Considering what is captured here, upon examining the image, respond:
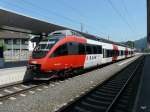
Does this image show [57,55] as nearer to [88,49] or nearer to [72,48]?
[72,48]

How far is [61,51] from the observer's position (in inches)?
681

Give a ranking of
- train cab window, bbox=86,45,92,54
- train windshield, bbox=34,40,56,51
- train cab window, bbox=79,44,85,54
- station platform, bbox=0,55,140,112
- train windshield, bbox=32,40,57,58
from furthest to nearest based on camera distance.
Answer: train cab window, bbox=86,45,92,54, train cab window, bbox=79,44,85,54, train windshield, bbox=34,40,56,51, train windshield, bbox=32,40,57,58, station platform, bbox=0,55,140,112

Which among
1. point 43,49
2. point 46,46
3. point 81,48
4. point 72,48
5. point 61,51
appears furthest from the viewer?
point 81,48

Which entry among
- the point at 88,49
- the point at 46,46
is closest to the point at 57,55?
the point at 46,46

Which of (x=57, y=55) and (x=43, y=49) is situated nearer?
(x=43, y=49)

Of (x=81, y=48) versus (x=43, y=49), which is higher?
(x=81, y=48)

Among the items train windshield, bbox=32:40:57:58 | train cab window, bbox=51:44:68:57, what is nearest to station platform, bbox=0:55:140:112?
train windshield, bbox=32:40:57:58

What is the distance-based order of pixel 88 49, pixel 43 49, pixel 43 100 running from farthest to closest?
pixel 88 49 → pixel 43 49 → pixel 43 100

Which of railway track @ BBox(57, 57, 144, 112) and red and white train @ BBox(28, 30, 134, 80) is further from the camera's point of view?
red and white train @ BBox(28, 30, 134, 80)

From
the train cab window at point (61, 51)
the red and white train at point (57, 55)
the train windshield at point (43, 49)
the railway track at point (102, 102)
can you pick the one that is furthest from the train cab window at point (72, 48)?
the railway track at point (102, 102)

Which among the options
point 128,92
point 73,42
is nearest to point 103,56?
point 73,42

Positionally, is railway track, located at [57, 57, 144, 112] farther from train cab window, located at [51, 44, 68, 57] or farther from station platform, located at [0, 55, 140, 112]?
train cab window, located at [51, 44, 68, 57]

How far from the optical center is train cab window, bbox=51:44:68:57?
658 inches

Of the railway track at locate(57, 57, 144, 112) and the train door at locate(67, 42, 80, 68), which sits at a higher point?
the train door at locate(67, 42, 80, 68)
